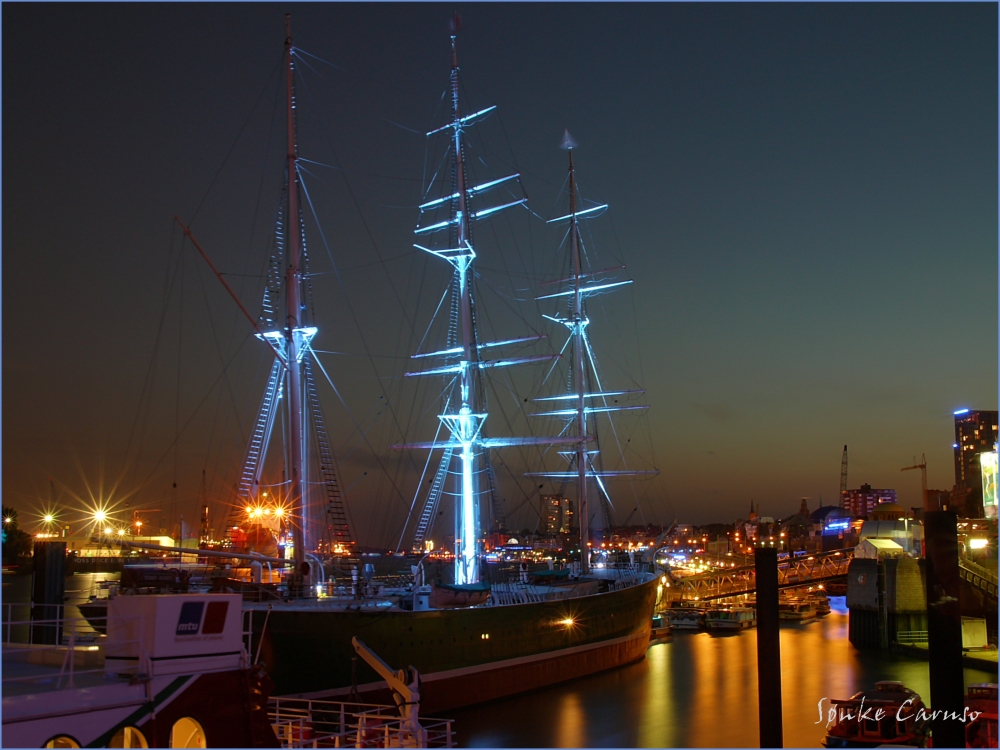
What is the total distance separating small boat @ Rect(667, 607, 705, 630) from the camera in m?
62.7

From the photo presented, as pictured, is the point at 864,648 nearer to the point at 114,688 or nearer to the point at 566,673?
the point at 566,673

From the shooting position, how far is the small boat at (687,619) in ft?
206

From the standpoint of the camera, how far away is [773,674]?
17.4 metres

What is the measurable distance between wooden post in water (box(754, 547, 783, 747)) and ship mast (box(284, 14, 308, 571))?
48.3 ft

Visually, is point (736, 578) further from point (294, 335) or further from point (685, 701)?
point (294, 335)

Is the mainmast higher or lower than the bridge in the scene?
higher

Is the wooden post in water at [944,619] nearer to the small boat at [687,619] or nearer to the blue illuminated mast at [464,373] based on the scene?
the blue illuminated mast at [464,373]

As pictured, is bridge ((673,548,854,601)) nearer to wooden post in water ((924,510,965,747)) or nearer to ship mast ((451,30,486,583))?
ship mast ((451,30,486,583))

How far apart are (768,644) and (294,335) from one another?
57.2ft

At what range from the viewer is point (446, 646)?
95.0 ft

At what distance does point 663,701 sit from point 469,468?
12409 millimetres

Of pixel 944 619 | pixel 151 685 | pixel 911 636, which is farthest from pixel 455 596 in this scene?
pixel 911 636

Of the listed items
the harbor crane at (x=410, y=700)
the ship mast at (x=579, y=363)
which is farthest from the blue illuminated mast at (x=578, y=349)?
the harbor crane at (x=410, y=700)

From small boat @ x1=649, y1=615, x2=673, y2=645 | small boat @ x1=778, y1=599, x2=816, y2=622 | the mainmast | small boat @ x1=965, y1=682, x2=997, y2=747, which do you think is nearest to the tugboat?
the mainmast
